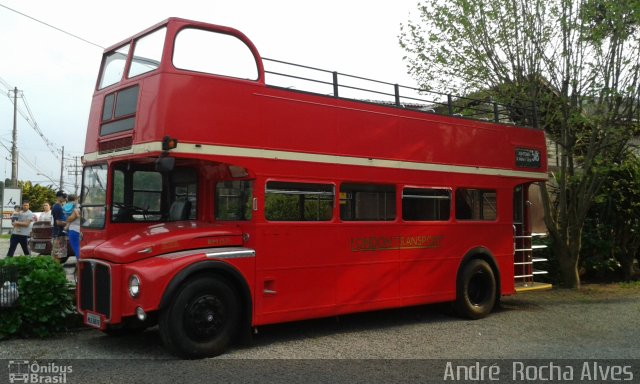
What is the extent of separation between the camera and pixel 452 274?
9461 mm

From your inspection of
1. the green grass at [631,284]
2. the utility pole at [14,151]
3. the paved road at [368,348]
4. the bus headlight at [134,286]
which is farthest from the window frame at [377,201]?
the utility pole at [14,151]

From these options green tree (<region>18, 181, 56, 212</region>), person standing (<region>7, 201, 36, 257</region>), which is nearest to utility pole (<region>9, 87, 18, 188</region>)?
green tree (<region>18, 181, 56, 212</region>)

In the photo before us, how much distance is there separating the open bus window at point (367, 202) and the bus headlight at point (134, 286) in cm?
292

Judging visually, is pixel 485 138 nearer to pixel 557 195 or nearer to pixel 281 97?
pixel 281 97

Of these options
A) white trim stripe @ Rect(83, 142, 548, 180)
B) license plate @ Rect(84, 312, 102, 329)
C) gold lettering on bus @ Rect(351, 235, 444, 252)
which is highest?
white trim stripe @ Rect(83, 142, 548, 180)

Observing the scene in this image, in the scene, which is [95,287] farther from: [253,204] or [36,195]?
[36,195]

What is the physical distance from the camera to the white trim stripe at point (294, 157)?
6777mm

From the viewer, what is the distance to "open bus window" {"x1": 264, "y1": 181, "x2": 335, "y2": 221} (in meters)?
7.44

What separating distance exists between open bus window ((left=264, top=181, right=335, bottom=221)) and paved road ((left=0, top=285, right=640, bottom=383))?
1.62m

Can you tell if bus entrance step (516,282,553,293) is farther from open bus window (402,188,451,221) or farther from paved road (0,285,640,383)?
open bus window (402,188,451,221)

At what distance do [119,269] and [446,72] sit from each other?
948 cm

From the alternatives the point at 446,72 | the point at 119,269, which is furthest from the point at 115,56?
the point at 446,72

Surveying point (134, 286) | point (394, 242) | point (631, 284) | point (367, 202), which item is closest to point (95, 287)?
point (134, 286)

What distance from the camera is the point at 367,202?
8492mm
